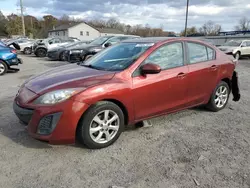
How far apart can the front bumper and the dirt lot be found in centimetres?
30

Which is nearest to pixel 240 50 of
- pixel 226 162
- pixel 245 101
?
pixel 245 101

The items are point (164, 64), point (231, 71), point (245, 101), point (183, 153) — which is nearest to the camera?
point (183, 153)

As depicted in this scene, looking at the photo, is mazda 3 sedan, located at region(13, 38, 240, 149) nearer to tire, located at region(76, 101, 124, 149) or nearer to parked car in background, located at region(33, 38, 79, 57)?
tire, located at region(76, 101, 124, 149)

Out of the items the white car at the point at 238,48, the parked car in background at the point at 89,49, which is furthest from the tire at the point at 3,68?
the white car at the point at 238,48

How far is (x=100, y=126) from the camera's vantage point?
10.5 feet

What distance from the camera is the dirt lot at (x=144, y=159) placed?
257cm

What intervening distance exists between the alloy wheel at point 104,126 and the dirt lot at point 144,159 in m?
0.17

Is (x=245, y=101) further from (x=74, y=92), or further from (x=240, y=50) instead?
(x=240, y=50)

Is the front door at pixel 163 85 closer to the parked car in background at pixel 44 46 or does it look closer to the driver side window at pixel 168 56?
the driver side window at pixel 168 56

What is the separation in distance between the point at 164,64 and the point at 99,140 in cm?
160

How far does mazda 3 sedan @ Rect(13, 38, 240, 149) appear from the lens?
2957mm

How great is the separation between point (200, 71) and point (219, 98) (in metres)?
0.99

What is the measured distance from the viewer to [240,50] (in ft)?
54.4

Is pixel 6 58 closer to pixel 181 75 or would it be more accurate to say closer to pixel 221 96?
pixel 181 75
